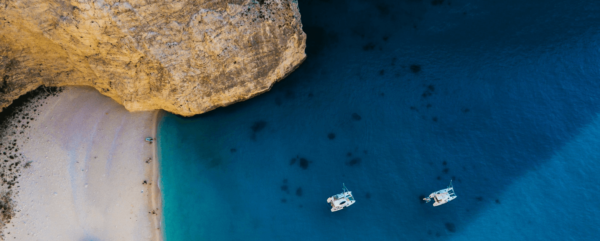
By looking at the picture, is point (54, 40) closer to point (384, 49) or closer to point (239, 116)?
point (239, 116)

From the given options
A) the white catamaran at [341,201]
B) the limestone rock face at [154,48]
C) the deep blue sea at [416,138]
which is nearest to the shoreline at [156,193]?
the deep blue sea at [416,138]

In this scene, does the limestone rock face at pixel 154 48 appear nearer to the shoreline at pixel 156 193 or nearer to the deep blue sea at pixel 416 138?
the shoreline at pixel 156 193

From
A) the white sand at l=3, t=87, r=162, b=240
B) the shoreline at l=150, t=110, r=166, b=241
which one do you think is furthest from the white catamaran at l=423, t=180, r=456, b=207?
the white sand at l=3, t=87, r=162, b=240

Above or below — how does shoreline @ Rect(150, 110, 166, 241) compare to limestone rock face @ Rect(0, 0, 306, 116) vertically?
below

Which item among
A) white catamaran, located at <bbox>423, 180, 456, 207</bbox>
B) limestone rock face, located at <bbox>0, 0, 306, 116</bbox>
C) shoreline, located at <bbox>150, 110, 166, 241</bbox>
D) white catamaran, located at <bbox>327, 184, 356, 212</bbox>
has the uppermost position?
limestone rock face, located at <bbox>0, 0, 306, 116</bbox>

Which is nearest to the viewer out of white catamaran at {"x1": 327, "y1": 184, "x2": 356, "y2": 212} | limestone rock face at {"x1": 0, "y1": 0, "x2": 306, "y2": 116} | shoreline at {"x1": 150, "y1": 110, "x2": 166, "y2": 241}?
limestone rock face at {"x1": 0, "y1": 0, "x2": 306, "y2": 116}

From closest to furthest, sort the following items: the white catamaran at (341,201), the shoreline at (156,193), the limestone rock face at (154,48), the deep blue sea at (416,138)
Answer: the limestone rock face at (154,48)
the white catamaran at (341,201)
the deep blue sea at (416,138)
the shoreline at (156,193)

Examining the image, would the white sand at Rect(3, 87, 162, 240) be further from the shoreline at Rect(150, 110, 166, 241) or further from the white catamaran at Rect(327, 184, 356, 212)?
the white catamaran at Rect(327, 184, 356, 212)
